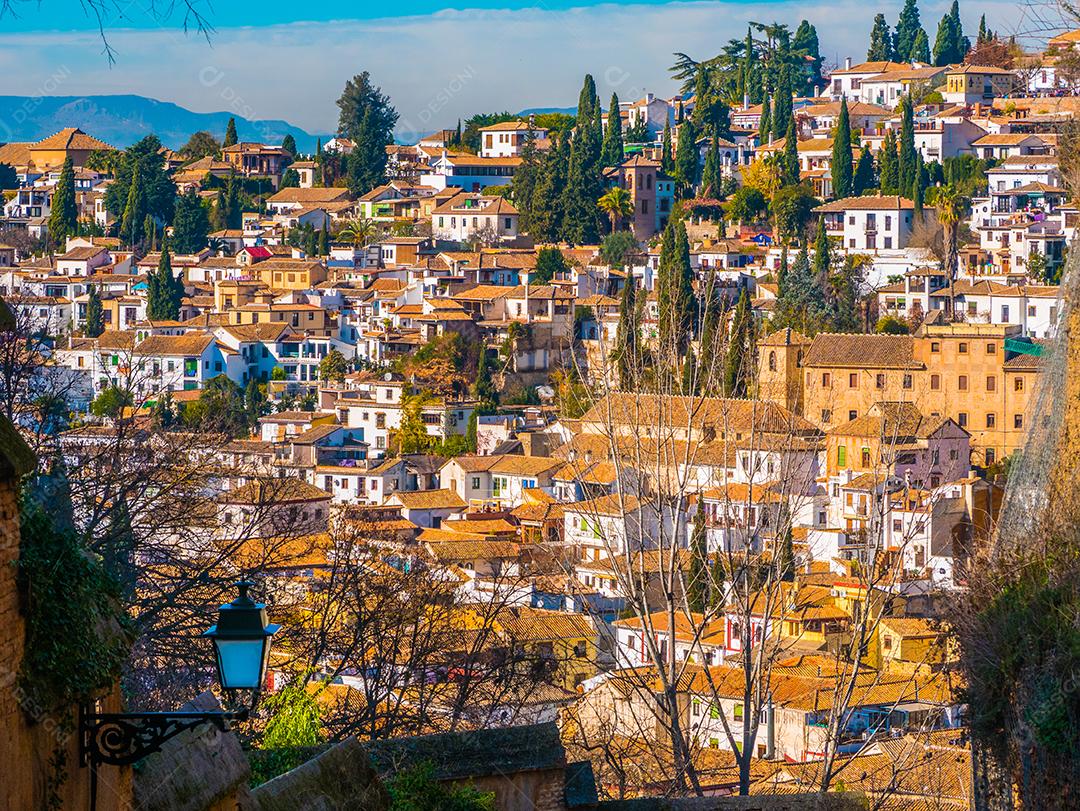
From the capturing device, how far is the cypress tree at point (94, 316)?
70.5m

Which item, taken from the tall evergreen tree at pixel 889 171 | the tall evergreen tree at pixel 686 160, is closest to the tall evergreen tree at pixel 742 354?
the tall evergreen tree at pixel 889 171

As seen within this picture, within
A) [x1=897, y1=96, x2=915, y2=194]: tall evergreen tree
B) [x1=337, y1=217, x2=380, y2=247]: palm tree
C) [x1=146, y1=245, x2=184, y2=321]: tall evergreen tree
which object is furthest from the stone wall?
[x1=337, y1=217, x2=380, y2=247]: palm tree

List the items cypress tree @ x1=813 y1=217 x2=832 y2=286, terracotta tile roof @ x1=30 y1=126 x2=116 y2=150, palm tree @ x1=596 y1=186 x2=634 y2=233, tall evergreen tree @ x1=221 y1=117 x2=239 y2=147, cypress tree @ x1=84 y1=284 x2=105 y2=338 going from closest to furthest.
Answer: cypress tree @ x1=813 y1=217 x2=832 y2=286 → cypress tree @ x1=84 y1=284 x2=105 y2=338 → palm tree @ x1=596 y1=186 x2=634 y2=233 → tall evergreen tree @ x1=221 y1=117 x2=239 y2=147 → terracotta tile roof @ x1=30 y1=126 x2=116 y2=150

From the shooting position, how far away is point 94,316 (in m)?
70.8

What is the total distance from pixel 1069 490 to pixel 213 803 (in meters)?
5.34

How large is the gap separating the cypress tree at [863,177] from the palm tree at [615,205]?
9.55 meters

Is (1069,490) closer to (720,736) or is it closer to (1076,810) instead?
(1076,810)

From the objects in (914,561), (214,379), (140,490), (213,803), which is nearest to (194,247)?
(214,379)

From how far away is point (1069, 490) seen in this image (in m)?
9.21

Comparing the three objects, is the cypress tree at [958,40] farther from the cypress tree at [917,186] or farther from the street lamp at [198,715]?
the street lamp at [198,715]

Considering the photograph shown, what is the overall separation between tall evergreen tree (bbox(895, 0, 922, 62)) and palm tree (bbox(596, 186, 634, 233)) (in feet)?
115

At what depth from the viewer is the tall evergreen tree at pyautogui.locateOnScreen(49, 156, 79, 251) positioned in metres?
87.1

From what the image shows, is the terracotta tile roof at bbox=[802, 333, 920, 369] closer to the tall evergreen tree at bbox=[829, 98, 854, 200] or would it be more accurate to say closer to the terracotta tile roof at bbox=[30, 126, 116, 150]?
the tall evergreen tree at bbox=[829, 98, 854, 200]

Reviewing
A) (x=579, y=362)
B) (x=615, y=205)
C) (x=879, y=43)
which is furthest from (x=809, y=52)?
(x=579, y=362)
